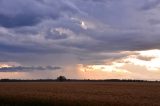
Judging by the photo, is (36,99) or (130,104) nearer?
(130,104)

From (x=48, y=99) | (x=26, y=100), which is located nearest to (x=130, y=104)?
(x=48, y=99)

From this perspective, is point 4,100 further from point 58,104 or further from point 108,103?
point 108,103

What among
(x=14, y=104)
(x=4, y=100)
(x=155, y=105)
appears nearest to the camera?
(x=155, y=105)

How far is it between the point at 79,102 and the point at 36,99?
530cm

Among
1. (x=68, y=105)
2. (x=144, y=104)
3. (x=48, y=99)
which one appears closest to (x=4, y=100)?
(x=48, y=99)

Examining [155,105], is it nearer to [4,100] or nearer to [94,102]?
[94,102]

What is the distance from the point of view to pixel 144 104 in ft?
107

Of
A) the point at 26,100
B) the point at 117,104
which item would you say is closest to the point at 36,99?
the point at 26,100

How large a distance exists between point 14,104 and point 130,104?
11.4 meters

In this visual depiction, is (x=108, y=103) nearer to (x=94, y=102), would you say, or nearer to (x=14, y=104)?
(x=94, y=102)

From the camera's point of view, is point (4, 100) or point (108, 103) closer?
point (108, 103)

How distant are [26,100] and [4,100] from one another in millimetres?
2965

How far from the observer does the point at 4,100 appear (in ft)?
127

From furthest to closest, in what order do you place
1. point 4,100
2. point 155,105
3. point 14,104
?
point 4,100 < point 14,104 < point 155,105
